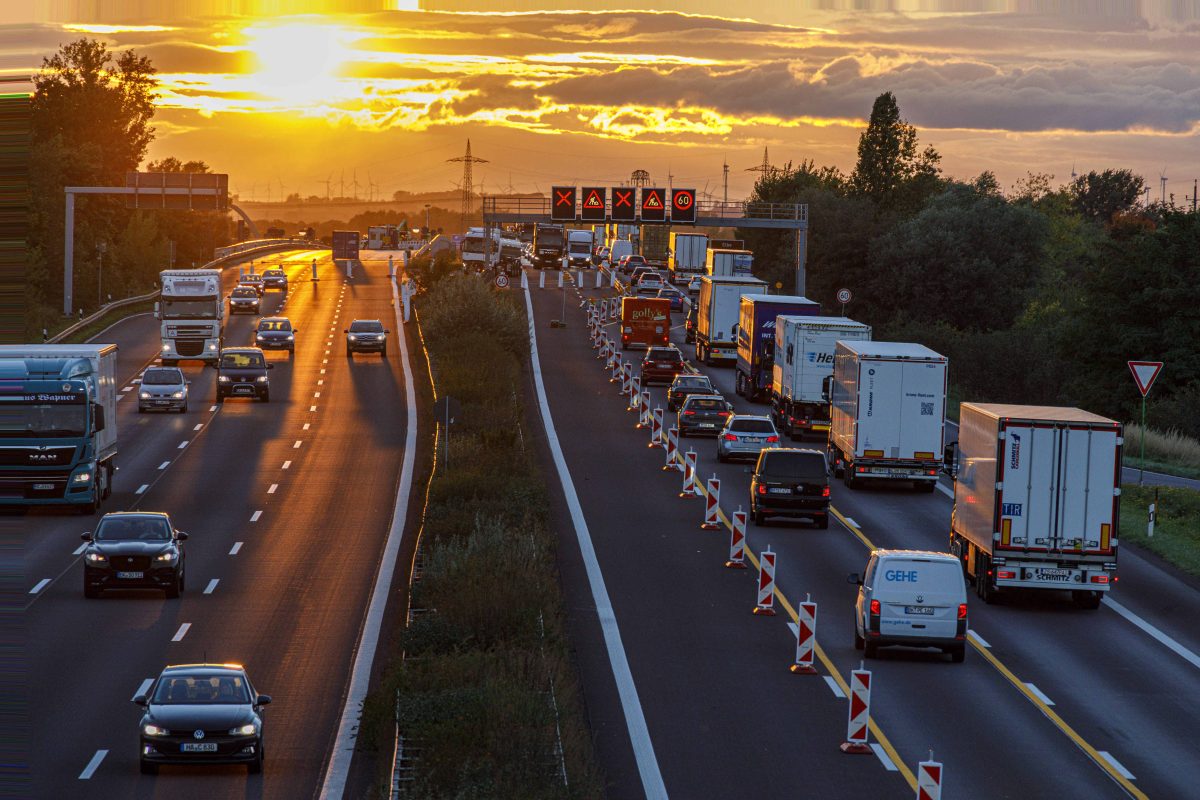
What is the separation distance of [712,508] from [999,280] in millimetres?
74103

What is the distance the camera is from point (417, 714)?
1812cm

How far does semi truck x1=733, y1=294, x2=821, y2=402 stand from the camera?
65.4 metres

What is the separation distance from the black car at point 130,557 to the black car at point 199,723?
12.3 meters

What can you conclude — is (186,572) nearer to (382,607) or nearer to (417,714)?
(382,607)

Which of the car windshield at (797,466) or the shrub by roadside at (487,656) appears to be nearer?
the shrub by roadside at (487,656)

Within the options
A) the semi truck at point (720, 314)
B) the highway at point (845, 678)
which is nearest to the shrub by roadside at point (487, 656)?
the highway at point (845, 678)

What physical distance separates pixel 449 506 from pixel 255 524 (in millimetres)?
7079

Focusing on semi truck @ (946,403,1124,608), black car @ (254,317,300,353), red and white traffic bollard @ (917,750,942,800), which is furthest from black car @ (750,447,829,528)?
black car @ (254,317,300,353)

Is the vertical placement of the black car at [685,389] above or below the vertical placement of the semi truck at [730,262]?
below

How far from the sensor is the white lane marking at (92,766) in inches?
755

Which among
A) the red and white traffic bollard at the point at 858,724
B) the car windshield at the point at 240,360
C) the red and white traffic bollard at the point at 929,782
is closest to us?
the red and white traffic bollard at the point at 929,782

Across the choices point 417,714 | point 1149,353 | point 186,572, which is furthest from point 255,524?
point 1149,353

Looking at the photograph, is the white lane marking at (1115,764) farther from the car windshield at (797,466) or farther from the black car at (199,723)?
the car windshield at (797,466)

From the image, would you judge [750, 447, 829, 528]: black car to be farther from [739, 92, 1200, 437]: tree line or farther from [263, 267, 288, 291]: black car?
[263, 267, 288, 291]: black car
